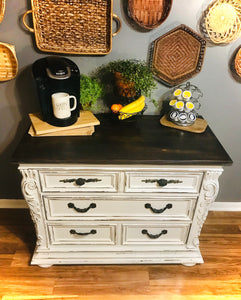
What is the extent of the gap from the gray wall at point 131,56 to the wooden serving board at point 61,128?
232mm

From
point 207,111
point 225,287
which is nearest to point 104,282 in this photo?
point 225,287

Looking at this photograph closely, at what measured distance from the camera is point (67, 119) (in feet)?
5.03

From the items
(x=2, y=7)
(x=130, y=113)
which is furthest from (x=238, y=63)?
(x=2, y=7)

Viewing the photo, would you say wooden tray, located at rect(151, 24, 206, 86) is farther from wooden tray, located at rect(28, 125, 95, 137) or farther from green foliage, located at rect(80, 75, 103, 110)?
wooden tray, located at rect(28, 125, 95, 137)

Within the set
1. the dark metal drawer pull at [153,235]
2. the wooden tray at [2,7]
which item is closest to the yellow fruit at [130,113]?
the dark metal drawer pull at [153,235]

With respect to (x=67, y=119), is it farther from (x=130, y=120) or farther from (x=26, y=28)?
(x=26, y=28)

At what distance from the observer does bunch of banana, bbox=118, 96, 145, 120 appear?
5.29 feet

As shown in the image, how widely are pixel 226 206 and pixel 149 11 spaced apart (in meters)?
1.57

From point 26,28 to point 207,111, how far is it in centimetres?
121

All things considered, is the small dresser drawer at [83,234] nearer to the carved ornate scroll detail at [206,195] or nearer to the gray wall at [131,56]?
the carved ornate scroll detail at [206,195]

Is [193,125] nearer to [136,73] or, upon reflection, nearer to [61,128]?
[136,73]

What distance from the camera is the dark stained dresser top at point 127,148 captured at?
138 cm

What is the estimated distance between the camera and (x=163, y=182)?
146cm

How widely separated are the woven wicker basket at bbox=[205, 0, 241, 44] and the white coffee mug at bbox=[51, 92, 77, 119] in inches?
34.0
